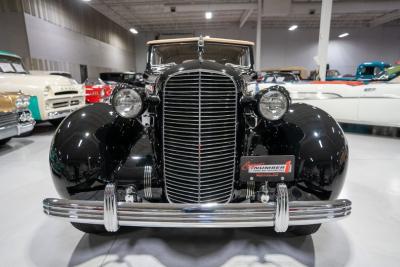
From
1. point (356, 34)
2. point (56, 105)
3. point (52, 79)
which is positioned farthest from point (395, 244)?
point (356, 34)

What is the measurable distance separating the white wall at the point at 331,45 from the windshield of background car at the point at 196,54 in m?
17.3

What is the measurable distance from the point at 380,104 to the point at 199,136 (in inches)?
201

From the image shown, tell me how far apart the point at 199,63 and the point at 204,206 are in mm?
881

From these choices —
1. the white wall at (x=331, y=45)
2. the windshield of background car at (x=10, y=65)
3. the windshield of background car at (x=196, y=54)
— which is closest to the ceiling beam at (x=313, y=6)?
the white wall at (x=331, y=45)

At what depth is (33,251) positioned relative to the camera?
1.88m

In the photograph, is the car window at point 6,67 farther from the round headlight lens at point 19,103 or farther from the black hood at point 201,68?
the black hood at point 201,68

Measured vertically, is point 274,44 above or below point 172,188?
above

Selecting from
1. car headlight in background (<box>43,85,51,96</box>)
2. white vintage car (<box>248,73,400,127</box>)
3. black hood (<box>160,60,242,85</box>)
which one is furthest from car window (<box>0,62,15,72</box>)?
black hood (<box>160,60,242,85</box>)

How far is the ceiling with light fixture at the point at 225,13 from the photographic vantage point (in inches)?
501

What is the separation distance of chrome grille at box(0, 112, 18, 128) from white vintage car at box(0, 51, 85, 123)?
992mm

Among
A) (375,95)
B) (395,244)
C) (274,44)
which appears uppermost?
(274,44)

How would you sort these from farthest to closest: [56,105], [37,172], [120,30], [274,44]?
[274,44] < [120,30] < [56,105] < [37,172]

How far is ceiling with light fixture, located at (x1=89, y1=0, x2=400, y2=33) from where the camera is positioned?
12727mm

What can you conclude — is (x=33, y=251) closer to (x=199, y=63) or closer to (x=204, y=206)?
(x=204, y=206)
